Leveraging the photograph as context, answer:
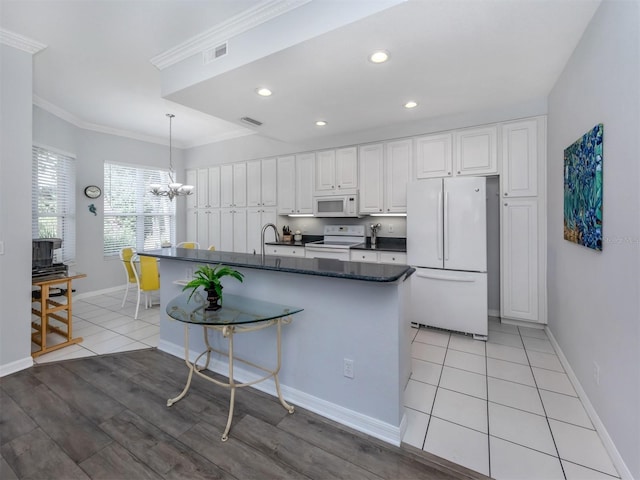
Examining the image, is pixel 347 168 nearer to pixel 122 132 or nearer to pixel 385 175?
pixel 385 175

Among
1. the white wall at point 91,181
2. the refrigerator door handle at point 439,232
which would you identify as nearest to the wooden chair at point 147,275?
the white wall at point 91,181

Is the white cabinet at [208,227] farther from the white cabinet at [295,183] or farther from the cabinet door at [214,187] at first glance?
the white cabinet at [295,183]

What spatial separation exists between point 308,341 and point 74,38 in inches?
136

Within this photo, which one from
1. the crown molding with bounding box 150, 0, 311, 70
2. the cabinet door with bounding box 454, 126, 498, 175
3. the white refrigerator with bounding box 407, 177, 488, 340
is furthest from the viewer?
the cabinet door with bounding box 454, 126, 498, 175

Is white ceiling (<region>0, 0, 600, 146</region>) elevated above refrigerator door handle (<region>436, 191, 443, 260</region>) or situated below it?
above

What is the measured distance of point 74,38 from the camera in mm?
2711

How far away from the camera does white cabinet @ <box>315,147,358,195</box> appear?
4422 mm

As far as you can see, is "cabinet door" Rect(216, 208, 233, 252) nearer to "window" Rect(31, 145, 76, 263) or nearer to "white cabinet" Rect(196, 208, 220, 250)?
"white cabinet" Rect(196, 208, 220, 250)

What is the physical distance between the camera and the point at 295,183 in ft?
16.2

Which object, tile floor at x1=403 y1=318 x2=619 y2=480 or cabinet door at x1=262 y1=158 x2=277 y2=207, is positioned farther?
cabinet door at x1=262 y1=158 x2=277 y2=207

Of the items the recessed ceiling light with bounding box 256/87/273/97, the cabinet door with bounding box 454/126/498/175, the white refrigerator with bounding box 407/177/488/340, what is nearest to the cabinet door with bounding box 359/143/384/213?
the white refrigerator with bounding box 407/177/488/340

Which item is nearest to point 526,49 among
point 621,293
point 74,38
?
point 621,293

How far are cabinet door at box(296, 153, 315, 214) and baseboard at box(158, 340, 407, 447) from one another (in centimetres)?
290

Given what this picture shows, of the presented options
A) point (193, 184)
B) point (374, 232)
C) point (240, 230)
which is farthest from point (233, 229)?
point (374, 232)
